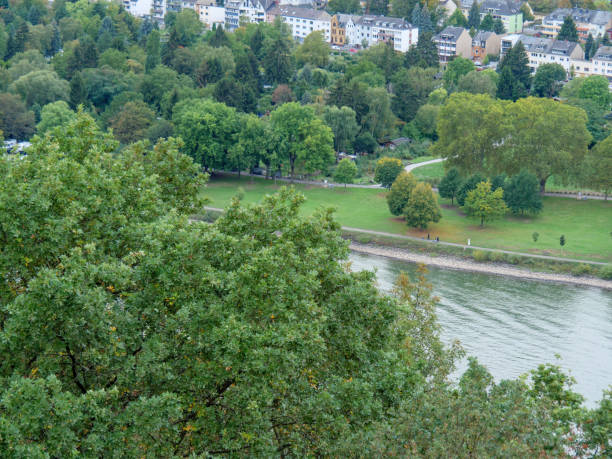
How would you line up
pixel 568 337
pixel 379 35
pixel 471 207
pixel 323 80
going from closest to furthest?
pixel 568 337, pixel 471 207, pixel 323 80, pixel 379 35

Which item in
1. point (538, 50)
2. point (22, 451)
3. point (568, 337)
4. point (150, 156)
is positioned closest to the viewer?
point (22, 451)

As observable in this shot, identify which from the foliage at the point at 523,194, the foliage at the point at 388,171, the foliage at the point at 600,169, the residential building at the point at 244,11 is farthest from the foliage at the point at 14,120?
the residential building at the point at 244,11

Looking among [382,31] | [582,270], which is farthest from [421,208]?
[382,31]

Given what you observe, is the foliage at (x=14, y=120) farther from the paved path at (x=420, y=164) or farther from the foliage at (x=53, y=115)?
the paved path at (x=420, y=164)

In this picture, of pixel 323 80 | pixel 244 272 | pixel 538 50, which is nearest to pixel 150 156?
pixel 244 272

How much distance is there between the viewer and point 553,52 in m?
84.8

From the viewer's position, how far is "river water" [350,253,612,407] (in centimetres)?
3123

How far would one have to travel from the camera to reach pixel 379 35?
9475 centimetres

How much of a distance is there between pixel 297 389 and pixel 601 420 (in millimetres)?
4877

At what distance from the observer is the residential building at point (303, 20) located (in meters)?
97.9

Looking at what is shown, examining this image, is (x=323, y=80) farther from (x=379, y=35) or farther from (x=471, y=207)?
(x=471, y=207)

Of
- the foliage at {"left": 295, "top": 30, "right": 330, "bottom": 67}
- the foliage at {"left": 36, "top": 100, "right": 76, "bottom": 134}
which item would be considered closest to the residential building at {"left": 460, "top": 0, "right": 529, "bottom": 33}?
the foliage at {"left": 295, "top": 30, "right": 330, "bottom": 67}

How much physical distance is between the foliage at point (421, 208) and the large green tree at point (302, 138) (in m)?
9.42

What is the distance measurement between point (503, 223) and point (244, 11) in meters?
61.6
